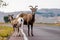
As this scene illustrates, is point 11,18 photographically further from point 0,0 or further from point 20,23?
point 0,0

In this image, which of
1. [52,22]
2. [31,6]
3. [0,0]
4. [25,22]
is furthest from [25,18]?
[52,22]

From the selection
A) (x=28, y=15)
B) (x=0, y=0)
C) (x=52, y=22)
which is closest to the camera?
(x=28, y=15)

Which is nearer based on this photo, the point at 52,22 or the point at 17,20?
the point at 17,20

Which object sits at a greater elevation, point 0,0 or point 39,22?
point 0,0

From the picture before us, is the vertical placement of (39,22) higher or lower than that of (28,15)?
lower

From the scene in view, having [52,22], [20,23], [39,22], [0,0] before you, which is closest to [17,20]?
[20,23]

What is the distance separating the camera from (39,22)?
83688 millimetres

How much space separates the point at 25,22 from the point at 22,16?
942mm

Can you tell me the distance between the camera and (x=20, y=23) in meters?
26.4

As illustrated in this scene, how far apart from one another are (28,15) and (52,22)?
5028 cm

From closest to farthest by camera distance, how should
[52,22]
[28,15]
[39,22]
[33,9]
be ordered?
1. [33,9]
2. [28,15]
3. [52,22]
4. [39,22]

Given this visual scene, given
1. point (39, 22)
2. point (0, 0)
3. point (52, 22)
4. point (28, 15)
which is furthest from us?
point (39, 22)

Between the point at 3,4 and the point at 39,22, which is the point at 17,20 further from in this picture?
the point at 39,22

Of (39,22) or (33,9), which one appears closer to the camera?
(33,9)
